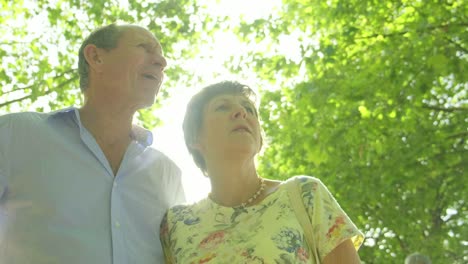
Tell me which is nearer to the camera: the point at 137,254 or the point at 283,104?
the point at 137,254

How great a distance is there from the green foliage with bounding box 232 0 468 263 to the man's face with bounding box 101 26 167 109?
3.29m

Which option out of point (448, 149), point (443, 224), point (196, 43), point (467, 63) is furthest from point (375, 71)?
point (443, 224)

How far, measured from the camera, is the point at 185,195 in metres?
3.19

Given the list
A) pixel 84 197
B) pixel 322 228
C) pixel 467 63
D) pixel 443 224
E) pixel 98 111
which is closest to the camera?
pixel 322 228

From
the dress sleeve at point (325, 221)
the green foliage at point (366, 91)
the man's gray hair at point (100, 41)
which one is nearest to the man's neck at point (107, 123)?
the man's gray hair at point (100, 41)

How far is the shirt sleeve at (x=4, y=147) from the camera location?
2504 mm

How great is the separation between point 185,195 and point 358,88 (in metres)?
4.08

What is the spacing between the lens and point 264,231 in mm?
2359

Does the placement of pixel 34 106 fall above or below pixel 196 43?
below

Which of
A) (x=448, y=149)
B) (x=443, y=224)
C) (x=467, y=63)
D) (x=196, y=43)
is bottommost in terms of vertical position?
(x=443, y=224)

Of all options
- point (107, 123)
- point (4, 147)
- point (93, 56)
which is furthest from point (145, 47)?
point (4, 147)

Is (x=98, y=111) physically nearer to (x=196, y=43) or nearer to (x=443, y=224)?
(x=196, y=43)

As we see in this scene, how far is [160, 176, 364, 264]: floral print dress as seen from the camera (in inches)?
89.9

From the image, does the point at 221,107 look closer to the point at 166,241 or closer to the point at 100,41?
the point at 166,241
